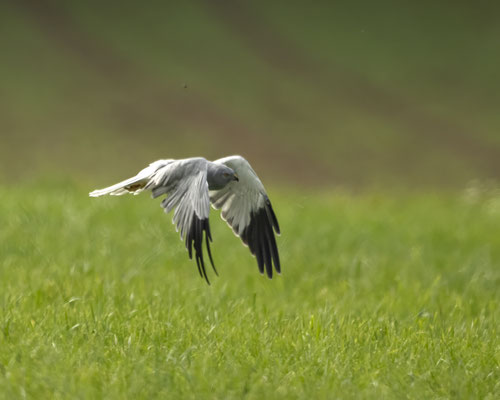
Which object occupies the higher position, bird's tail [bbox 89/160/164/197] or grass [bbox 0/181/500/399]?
bird's tail [bbox 89/160/164/197]

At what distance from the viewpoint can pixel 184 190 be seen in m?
4.34

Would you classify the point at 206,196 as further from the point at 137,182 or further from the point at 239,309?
the point at 239,309

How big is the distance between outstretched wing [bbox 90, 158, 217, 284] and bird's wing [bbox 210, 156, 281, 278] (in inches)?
24.2

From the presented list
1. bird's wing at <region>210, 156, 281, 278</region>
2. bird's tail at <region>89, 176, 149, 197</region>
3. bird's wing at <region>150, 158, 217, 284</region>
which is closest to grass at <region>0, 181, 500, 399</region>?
bird's wing at <region>210, 156, 281, 278</region>

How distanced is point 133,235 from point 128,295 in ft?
7.53

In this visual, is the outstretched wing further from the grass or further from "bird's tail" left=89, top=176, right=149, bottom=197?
the grass

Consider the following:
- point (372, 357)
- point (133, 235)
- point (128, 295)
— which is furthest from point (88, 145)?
point (372, 357)

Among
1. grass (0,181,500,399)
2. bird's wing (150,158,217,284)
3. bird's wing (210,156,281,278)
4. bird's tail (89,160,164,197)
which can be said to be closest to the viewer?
grass (0,181,500,399)

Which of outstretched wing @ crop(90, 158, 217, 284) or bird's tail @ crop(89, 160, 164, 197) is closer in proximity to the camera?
outstretched wing @ crop(90, 158, 217, 284)

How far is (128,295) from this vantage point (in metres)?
5.12

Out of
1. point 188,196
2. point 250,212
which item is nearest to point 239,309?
point 250,212

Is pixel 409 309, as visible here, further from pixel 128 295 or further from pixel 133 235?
pixel 133 235

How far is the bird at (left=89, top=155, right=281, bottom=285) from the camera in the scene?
13.7ft

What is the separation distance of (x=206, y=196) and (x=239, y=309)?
0.99m
